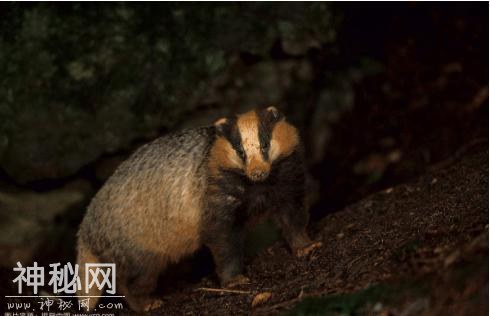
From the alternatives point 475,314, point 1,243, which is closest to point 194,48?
point 1,243

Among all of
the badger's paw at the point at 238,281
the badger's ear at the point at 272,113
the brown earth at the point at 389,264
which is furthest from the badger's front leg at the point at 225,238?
the badger's ear at the point at 272,113

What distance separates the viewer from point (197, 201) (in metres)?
5.87

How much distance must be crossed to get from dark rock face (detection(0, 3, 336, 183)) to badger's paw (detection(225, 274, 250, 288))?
2.21 metres

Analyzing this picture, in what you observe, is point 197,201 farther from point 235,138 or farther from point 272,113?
point 272,113

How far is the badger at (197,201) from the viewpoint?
5535 mm

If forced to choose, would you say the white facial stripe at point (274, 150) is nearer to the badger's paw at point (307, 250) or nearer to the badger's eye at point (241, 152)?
the badger's eye at point (241, 152)

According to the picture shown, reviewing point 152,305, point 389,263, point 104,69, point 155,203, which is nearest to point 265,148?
point 155,203

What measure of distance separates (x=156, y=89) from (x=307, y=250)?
8.32 feet

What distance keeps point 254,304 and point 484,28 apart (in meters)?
5.82

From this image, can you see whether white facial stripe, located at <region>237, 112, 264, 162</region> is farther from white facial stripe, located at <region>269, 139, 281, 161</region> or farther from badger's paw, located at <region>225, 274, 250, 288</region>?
badger's paw, located at <region>225, 274, 250, 288</region>

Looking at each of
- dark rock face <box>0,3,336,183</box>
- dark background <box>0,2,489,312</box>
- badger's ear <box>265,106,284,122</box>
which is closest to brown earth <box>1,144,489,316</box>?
dark background <box>0,2,489,312</box>

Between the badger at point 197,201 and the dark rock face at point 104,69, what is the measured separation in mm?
929

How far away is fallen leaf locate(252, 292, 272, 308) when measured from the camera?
16.5 feet

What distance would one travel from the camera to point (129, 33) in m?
7.31
